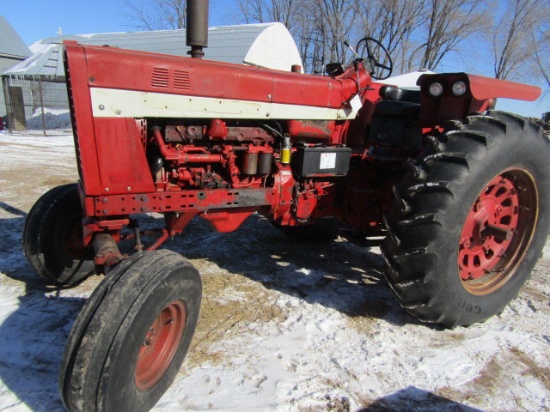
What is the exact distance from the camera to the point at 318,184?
324cm

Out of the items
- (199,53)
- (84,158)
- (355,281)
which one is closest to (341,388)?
(355,281)

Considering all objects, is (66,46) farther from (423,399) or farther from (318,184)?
(423,399)

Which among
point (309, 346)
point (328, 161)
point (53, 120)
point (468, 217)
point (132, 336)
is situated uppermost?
point (328, 161)

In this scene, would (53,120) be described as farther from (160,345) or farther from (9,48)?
(160,345)

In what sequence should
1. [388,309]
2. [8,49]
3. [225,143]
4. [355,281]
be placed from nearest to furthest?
1. [225,143]
2. [388,309]
3. [355,281]
4. [8,49]

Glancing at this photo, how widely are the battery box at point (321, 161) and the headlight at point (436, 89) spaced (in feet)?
2.33

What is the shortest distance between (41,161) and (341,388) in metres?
9.35

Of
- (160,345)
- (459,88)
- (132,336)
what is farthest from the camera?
(459,88)

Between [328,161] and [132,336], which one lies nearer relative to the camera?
[132,336]

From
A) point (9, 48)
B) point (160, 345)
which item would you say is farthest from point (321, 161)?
point (9, 48)

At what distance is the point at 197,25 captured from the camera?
280 cm

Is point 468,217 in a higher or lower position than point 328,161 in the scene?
lower

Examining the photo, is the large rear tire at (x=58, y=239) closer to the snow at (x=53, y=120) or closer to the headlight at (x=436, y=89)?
the headlight at (x=436, y=89)

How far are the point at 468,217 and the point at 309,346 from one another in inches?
52.2
